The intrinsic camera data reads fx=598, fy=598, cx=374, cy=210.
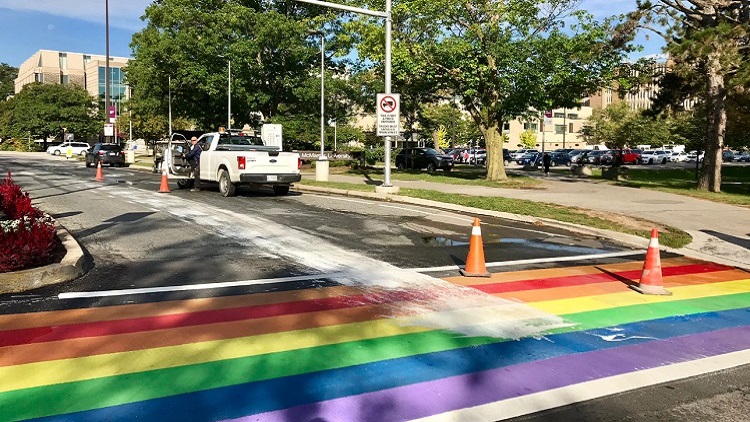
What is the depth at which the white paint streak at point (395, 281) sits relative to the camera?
577cm

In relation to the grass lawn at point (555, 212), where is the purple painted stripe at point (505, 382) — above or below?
below

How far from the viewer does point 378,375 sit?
4.41 metres

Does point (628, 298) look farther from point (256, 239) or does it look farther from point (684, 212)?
point (684, 212)

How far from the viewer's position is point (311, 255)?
8945mm

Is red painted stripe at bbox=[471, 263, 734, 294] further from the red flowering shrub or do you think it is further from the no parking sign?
the no parking sign

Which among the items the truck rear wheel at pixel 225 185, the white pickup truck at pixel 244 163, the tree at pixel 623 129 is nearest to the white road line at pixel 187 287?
the white pickup truck at pixel 244 163

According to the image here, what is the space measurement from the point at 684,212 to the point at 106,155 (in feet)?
116

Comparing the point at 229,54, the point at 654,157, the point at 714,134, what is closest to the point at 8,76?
the point at 229,54

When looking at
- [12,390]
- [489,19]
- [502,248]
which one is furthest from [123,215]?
[489,19]

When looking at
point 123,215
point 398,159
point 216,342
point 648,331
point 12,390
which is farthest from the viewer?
point 398,159

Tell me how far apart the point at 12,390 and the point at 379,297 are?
361 cm

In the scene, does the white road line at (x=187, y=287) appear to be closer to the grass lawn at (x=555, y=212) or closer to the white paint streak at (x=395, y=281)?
the white paint streak at (x=395, y=281)

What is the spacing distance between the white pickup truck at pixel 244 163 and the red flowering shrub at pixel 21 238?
854 cm

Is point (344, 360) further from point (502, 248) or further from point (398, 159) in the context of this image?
point (398, 159)
